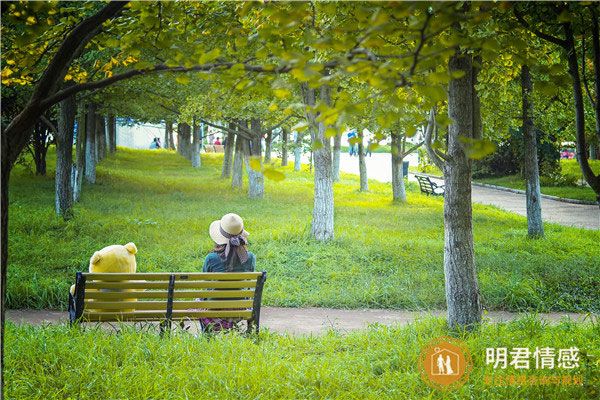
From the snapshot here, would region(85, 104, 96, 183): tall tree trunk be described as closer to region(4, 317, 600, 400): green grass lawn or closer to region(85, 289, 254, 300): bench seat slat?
region(4, 317, 600, 400): green grass lawn

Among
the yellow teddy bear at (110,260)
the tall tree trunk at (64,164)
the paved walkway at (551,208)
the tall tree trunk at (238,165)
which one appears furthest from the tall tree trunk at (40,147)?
the yellow teddy bear at (110,260)

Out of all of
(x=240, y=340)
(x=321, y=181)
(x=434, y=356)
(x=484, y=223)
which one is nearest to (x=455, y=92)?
(x=434, y=356)

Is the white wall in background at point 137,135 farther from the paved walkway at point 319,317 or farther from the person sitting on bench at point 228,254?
the person sitting on bench at point 228,254

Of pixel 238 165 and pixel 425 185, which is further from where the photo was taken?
pixel 425 185

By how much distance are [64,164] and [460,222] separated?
441 inches

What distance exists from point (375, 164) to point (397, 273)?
3889 centimetres

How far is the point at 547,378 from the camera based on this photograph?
5469 millimetres

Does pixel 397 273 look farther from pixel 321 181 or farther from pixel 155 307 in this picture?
pixel 155 307

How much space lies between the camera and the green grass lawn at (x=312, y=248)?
999cm

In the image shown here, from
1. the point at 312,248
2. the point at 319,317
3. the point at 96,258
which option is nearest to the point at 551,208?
the point at 312,248

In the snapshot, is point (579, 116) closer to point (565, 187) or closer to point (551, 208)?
point (551, 208)

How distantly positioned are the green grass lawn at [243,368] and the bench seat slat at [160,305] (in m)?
0.25

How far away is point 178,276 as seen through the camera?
655 cm

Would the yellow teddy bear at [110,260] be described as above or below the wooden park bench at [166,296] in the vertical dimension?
above
